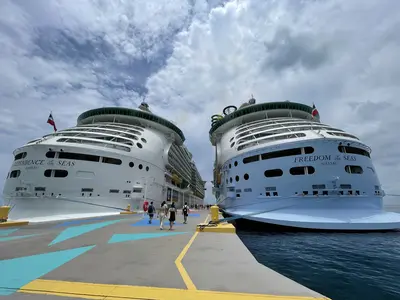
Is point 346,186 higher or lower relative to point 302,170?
lower

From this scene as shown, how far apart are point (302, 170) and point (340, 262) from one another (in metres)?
10.9

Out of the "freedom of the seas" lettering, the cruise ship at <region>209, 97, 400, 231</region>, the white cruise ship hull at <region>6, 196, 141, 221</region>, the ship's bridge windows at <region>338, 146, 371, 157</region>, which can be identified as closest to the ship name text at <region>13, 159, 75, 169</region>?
the white cruise ship hull at <region>6, 196, 141, 221</region>

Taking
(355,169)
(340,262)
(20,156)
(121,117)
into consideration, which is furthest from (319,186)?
(121,117)

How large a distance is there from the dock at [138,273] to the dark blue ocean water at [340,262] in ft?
9.25

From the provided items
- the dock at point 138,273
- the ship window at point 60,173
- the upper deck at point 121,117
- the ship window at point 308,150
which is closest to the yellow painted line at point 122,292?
the dock at point 138,273

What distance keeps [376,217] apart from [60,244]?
2116 cm

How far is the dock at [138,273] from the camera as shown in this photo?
145 inches

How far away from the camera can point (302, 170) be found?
61.6 ft

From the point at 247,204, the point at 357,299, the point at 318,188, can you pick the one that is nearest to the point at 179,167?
the point at 247,204

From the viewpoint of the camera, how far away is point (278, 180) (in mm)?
19312

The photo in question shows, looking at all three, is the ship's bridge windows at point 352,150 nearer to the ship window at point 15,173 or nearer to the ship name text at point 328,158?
the ship name text at point 328,158

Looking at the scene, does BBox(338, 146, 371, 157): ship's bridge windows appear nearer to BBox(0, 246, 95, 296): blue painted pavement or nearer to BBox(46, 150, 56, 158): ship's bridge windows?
BBox(0, 246, 95, 296): blue painted pavement

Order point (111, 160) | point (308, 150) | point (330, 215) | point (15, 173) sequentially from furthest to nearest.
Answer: point (111, 160) → point (15, 173) → point (308, 150) → point (330, 215)

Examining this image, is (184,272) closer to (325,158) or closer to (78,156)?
(325,158)
